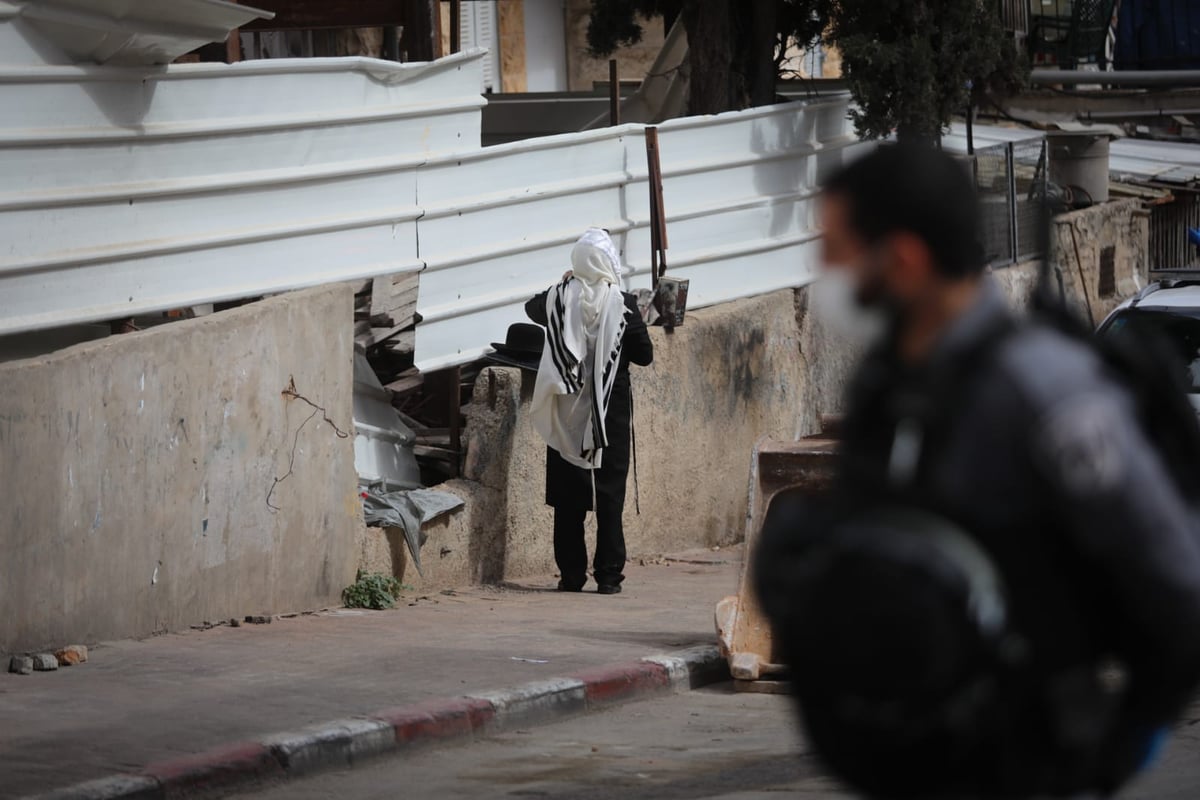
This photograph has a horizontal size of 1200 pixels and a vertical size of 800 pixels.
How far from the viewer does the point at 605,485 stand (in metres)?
10.5

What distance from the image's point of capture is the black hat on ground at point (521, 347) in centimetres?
1098

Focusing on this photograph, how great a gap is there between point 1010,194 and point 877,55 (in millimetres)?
5133

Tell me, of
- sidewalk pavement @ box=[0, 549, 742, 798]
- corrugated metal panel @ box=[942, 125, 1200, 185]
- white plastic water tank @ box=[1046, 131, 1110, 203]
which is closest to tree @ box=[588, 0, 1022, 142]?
sidewalk pavement @ box=[0, 549, 742, 798]

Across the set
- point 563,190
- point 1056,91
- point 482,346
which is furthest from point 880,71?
point 1056,91

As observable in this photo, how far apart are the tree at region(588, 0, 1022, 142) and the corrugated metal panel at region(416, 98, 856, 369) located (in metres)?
0.53

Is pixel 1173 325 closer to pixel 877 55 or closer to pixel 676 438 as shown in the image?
pixel 877 55

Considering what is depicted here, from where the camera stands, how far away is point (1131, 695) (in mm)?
2598

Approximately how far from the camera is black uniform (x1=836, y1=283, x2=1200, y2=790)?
8.13ft

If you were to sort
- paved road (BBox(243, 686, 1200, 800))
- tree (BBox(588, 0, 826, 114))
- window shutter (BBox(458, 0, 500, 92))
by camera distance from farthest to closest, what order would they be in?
1. window shutter (BBox(458, 0, 500, 92))
2. tree (BBox(588, 0, 826, 114))
3. paved road (BBox(243, 686, 1200, 800))

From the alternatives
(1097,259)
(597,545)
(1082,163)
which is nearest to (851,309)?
(597,545)

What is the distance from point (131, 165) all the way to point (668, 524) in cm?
493

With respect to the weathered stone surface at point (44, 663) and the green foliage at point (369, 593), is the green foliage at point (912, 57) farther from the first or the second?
the weathered stone surface at point (44, 663)

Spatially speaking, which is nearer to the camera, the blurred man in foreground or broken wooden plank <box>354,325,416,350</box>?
the blurred man in foreground

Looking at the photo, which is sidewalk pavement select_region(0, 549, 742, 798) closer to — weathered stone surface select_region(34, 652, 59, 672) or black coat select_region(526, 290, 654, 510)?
weathered stone surface select_region(34, 652, 59, 672)
